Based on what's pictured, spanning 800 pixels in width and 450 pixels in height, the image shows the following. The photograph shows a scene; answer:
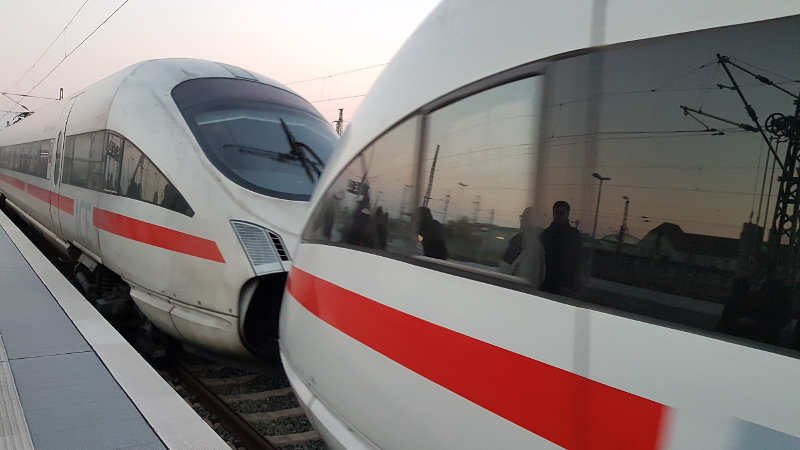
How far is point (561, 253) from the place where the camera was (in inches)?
71.0

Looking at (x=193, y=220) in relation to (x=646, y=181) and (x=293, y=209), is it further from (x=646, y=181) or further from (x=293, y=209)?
(x=646, y=181)

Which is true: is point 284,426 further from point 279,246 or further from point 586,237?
Answer: point 586,237

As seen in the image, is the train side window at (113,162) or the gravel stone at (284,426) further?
the train side window at (113,162)

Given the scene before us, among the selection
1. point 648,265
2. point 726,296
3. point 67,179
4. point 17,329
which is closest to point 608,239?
point 648,265

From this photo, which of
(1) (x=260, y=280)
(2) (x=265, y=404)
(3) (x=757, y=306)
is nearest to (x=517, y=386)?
(3) (x=757, y=306)

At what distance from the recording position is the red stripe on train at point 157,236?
4.66 m

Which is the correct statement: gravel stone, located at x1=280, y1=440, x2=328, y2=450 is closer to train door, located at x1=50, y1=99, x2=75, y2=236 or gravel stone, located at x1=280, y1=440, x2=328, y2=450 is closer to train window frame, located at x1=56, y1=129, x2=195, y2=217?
train window frame, located at x1=56, y1=129, x2=195, y2=217

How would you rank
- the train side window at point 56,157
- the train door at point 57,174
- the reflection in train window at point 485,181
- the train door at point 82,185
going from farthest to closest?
the train side window at point 56,157
the train door at point 57,174
the train door at point 82,185
the reflection in train window at point 485,181

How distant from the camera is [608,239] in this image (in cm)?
170

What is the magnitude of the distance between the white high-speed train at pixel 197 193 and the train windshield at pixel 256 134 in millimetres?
13

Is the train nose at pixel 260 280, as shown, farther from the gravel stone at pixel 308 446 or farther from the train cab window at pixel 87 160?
the train cab window at pixel 87 160

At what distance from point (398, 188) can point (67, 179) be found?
6.90 meters

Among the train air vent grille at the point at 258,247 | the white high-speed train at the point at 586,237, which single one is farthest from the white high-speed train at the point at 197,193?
the white high-speed train at the point at 586,237

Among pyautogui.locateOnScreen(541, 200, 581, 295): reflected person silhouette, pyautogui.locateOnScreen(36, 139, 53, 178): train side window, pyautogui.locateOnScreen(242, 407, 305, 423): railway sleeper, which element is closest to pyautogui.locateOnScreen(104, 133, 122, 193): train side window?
pyautogui.locateOnScreen(242, 407, 305, 423): railway sleeper
